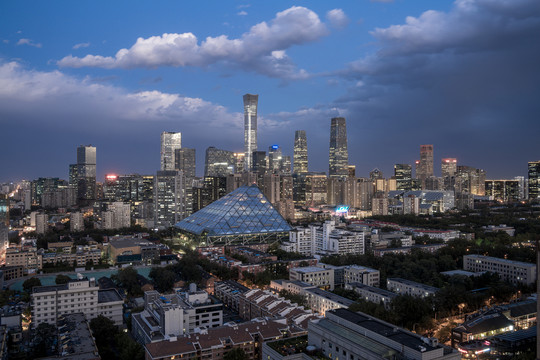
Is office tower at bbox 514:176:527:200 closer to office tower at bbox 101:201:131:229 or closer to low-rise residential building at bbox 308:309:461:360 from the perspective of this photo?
office tower at bbox 101:201:131:229

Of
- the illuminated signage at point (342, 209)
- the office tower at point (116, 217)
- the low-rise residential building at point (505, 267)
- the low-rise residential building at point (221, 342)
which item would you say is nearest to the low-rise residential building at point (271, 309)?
the low-rise residential building at point (221, 342)

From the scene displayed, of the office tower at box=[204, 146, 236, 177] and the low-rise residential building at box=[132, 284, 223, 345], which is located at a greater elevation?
the office tower at box=[204, 146, 236, 177]

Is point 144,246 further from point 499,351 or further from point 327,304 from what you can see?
point 499,351

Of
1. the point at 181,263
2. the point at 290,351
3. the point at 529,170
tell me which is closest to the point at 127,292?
the point at 181,263

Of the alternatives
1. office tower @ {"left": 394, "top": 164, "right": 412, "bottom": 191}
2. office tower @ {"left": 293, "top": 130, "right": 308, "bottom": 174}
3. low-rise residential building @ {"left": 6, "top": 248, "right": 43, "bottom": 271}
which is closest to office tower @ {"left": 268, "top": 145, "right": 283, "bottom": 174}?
office tower @ {"left": 293, "top": 130, "right": 308, "bottom": 174}

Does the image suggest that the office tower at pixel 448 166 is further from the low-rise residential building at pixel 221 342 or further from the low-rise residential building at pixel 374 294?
the low-rise residential building at pixel 221 342
